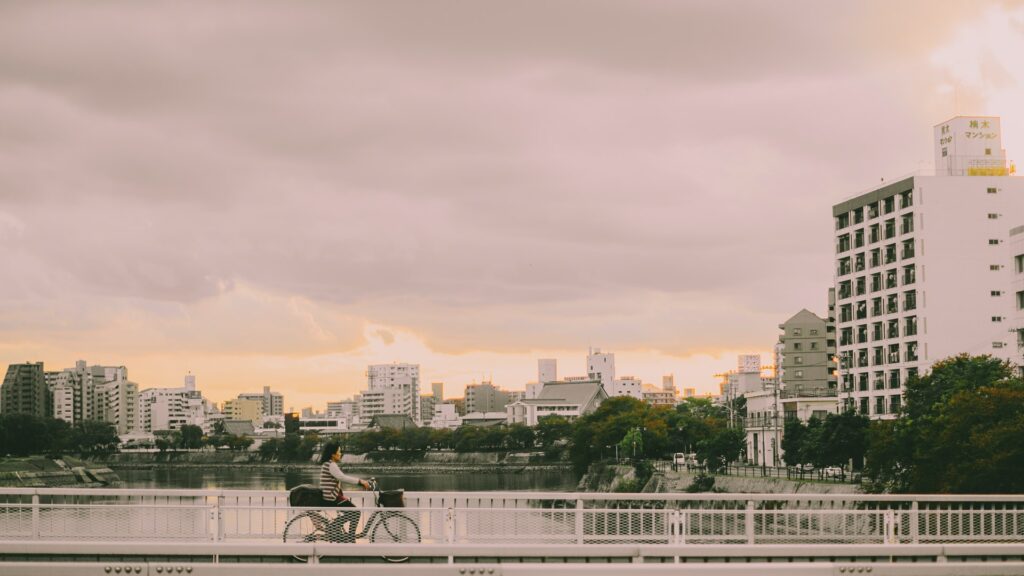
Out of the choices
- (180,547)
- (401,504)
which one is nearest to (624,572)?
(180,547)

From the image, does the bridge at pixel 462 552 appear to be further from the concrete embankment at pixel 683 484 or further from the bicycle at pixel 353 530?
the concrete embankment at pixel 683 484

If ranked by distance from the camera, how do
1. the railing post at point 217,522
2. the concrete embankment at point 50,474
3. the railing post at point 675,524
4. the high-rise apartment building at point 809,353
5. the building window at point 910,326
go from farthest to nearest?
1. the concrete embankment at point 50,474
2. the high-rise apartment building at point 809,353
3. the building window at point 910,326
4. the railing post at point 675,524
5. the railing post at point 217,522

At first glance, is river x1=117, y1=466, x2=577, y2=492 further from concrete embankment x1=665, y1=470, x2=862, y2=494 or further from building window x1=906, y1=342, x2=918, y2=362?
building window x1=906, y1=342, x2=918, y2=362

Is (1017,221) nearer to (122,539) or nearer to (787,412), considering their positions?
(787,412)

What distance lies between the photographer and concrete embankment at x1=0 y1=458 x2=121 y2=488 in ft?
490

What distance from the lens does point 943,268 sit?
Result: 3770 inches

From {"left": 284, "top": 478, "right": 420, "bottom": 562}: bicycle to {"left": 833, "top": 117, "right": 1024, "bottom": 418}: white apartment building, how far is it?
79.9 meters

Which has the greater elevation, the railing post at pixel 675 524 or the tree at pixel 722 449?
the railing post at pixel 675 524

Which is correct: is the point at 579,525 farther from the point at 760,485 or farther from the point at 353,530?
the point at 760,485

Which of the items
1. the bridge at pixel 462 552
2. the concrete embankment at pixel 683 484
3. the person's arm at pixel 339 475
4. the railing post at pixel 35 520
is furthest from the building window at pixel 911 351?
the railing post at pixel 35 520

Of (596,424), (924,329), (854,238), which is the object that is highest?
(854,238)

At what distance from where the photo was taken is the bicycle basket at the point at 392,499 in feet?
67.6

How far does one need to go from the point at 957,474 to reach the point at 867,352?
56.1m

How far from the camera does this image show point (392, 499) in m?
20.7
